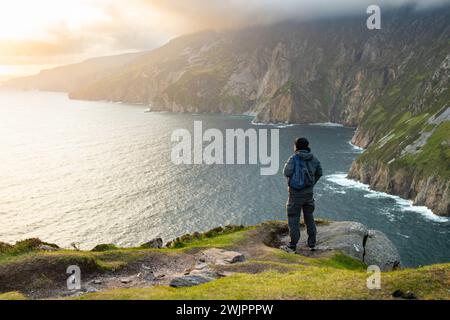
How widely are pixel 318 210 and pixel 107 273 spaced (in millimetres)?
92454

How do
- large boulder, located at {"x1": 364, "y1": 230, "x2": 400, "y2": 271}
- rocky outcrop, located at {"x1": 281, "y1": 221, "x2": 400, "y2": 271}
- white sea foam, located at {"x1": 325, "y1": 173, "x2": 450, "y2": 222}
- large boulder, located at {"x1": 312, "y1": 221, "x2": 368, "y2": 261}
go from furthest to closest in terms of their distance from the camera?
white sea foam, located at {"x1": 325, "y1": 173, "x2": 450, "y2": 222} < large boulder, located at {"x1": 364, "y1": 230, "x2": 400, "y2": 271} < rocky outcrop, located at {"x1": 281, "y1": 221, "x2": 400, "y2": 271} < large boulder, located at {"x1": 312, "y1": 221, "x2": 368, "y2": 261}

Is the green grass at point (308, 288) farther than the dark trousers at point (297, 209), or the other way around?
the dark trousers at point (297, 209)

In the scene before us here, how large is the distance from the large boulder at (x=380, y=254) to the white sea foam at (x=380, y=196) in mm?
78548

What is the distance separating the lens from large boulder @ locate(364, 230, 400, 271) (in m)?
33.5

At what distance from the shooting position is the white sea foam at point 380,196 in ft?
352

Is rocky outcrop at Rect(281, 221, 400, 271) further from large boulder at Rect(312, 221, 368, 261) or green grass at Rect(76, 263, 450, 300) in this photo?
green grass at Rect(76, 263, 450, 300)

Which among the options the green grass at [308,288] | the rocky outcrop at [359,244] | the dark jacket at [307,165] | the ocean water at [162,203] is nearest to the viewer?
the green grass at [308,288]

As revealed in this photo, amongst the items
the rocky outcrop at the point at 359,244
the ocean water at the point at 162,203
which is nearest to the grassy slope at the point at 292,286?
the rocky outcrop at the point at 359,244

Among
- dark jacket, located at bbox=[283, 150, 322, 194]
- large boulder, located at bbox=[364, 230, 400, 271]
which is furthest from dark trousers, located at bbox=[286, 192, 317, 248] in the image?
large boulder, located at bbox=[364, 230, 400, 271]

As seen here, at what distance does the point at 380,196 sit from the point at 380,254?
9876 cm

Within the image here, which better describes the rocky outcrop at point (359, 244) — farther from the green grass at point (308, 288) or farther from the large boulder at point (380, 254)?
the green grass at point (308, 288)

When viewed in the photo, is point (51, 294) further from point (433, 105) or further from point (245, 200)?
point (433, 105)

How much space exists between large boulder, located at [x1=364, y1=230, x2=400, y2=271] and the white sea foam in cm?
7855
